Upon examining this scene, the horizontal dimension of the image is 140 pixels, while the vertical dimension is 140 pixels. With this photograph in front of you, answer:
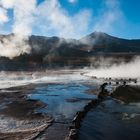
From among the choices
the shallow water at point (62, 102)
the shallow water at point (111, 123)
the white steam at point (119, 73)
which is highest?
the white steam at point (119, 73)

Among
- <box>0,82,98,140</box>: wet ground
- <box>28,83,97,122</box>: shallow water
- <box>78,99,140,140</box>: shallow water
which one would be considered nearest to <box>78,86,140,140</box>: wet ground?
<box>78,99,140,140</box>: shallow water

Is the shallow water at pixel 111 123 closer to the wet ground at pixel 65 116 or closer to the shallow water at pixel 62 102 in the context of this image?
the wet ground at pixel 65 116

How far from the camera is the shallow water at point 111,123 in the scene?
1334 cm

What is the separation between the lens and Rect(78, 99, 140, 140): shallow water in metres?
13.3

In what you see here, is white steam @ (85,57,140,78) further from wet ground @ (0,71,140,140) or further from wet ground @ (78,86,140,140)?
wet ground @ (78,86,140,140)

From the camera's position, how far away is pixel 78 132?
13.8 metres

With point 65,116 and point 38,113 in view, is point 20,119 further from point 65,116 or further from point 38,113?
point 65,116

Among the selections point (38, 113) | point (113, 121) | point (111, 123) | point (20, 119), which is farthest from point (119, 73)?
point (111, 123)

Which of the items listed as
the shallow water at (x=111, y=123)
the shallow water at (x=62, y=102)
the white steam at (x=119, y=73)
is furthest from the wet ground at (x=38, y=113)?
the white steam at (x=119, y=73)

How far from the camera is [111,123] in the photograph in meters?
15.5

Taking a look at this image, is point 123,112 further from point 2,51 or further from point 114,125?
point 2,51

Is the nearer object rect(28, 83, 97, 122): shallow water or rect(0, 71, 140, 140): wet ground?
rect(0, 71, 140, 140): wet ground

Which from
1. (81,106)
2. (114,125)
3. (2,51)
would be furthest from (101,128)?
(2,51)

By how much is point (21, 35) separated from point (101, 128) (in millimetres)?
79096
